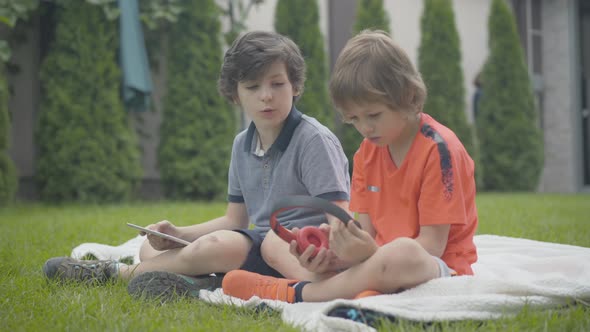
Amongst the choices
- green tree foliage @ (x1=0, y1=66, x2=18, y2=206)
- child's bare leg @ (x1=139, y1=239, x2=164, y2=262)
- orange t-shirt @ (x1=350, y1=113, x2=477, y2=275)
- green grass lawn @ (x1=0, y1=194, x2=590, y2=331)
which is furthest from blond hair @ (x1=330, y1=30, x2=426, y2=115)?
green tree foliage @ (x1=0, y1=66, x2=18, y2=206)

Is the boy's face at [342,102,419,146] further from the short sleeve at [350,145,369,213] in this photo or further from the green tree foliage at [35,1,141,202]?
the green tree foliage at [35,1,141,202]

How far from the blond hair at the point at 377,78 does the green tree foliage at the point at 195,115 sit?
519 cm

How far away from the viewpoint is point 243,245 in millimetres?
2379

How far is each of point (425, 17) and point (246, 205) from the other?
26.8 ft

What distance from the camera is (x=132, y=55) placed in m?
6.70

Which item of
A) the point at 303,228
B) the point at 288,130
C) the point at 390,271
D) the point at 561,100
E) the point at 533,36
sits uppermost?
the point at 533,36

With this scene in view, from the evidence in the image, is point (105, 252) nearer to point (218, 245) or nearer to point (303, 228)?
point (218, 245)

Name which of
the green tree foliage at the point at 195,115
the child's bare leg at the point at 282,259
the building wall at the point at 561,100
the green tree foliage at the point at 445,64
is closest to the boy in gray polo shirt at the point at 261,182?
the child's bare leg at the point at 282,259

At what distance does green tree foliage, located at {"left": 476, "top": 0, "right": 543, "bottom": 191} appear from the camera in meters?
10.6

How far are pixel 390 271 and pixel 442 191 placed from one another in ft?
1.00

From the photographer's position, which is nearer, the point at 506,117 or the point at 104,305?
the point at 104,305

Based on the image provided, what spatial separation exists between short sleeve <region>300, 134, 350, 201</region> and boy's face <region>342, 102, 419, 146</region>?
329 millimetres

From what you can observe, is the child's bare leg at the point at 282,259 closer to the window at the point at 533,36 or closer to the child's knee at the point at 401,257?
the child's knee at the point at 401,257

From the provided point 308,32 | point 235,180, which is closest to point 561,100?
point 308,32
